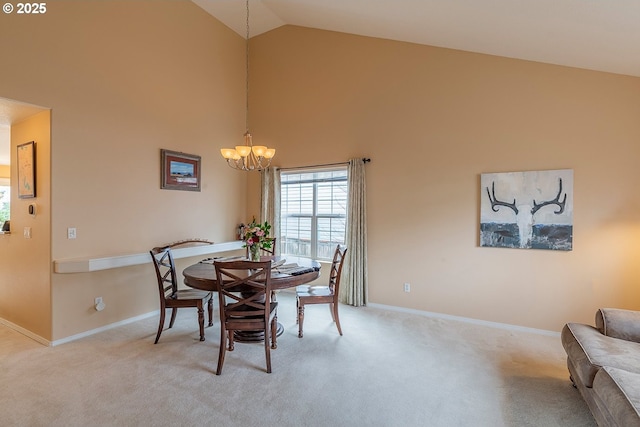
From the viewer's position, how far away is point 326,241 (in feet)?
16.4

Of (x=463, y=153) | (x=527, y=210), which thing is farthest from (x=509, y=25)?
(x=527, y=210)

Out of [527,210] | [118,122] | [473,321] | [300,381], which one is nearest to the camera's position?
[300,381]

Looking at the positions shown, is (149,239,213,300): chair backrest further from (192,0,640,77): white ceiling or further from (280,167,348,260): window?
(192,0,640,77): white ceiling

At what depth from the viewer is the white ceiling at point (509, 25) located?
7.57 ft

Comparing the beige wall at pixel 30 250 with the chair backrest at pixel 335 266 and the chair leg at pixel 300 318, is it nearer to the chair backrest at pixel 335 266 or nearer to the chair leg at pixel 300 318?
the chair leg at pixel 300 318

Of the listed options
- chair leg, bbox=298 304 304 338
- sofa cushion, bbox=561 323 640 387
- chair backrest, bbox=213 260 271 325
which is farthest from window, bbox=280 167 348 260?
sofa cushion, bbox=561 323 640 387

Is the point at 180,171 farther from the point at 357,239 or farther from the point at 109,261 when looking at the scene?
the point at 357,239

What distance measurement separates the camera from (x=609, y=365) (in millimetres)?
1855

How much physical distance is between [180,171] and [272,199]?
4.97ft

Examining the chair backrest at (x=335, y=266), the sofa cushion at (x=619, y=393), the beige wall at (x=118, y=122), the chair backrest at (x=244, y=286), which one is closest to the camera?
the sofa cushion at (x=619, y=393)

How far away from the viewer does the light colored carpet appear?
2.05 metres

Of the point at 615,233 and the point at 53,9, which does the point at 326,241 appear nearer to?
the point at 615,233

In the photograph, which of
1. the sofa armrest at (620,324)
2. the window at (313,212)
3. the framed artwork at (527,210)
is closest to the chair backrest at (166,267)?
the window at (313,212)

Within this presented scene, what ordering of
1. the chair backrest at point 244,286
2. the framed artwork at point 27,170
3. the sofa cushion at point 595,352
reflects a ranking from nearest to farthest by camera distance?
the sofa cushion at point 595,352 → the chair backrest at point 244,286 → the framed artwork at point 27,170
